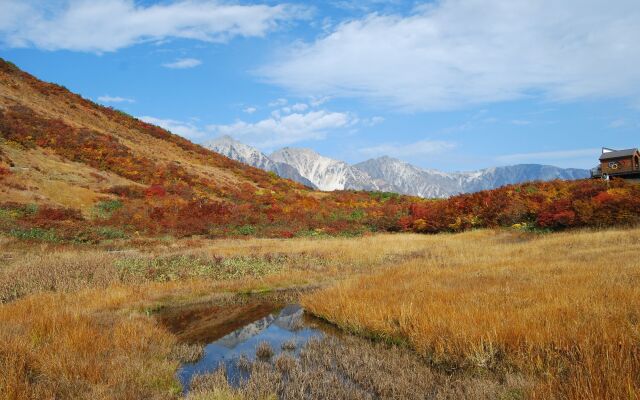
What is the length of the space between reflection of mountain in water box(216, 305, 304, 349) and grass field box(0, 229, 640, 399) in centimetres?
62

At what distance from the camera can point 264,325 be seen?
10.7 m

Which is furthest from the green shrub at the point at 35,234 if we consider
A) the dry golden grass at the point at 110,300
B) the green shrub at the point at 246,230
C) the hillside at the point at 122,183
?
the green shrub at the point at 246,230

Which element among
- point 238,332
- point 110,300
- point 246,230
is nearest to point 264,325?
point 238,332

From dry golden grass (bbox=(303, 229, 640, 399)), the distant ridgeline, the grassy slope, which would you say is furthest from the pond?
the grassy slope

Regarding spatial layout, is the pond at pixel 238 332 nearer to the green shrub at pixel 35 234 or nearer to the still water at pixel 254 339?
the still water at pixel 254 339

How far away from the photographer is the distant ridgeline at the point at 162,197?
23.7 m

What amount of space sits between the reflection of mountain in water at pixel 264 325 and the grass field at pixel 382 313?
622 mm

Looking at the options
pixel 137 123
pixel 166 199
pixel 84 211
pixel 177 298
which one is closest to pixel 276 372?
pixel 177 298

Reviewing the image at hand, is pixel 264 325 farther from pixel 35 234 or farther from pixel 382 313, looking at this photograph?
pixel 35 234

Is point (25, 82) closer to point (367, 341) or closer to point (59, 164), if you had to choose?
point (59, 164)

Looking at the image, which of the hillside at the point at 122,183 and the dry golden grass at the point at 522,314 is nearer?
the dry golden grass at the point at 522,314

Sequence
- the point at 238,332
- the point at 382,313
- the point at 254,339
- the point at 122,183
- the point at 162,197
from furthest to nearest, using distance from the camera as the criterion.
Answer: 1. the point at 122,183
2. the point at 162,197
3. the point at 238,332
4. the point at 254,339
5. the point at 382,313

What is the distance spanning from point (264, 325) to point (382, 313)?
3149mm

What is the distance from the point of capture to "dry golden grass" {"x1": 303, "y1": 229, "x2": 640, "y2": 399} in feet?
18.6
